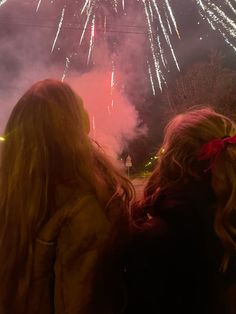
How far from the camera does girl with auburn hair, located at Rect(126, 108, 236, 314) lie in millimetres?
1854

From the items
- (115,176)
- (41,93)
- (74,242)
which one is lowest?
(74,242)

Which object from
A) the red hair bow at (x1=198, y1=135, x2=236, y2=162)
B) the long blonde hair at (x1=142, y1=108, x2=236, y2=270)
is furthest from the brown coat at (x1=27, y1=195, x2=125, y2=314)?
the red hair bow at (x1=198, y1=135, x2=236, y2=162)

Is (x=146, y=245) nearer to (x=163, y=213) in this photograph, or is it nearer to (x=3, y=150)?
(x=163, y=213)

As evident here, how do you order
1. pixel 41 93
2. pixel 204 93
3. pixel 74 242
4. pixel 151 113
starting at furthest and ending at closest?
pixel 151 113 → pixel 204 93 → pixel 41 93 → pixel 74 242

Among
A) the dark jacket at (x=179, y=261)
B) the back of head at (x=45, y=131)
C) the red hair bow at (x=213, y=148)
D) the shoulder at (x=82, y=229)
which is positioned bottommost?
the dark jacket at (x=179, y=261)

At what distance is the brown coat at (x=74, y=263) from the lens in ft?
5.77

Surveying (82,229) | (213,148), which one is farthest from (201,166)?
(82,229)

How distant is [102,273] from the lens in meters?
1.81

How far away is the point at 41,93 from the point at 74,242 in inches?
25.3

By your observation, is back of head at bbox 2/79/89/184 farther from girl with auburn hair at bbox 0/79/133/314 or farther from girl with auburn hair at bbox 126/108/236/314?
girl with auburn hair at bbox 126/108/236/314

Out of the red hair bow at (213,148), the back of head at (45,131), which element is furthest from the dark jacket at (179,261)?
the back of head at (45,131)

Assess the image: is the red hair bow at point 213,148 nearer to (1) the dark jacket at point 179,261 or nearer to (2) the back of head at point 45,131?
(1) the dark jacket at point 179,261

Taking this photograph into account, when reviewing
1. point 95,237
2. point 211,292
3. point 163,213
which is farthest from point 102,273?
point 211,292

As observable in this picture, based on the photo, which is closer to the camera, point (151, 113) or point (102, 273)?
point (102, 273)
